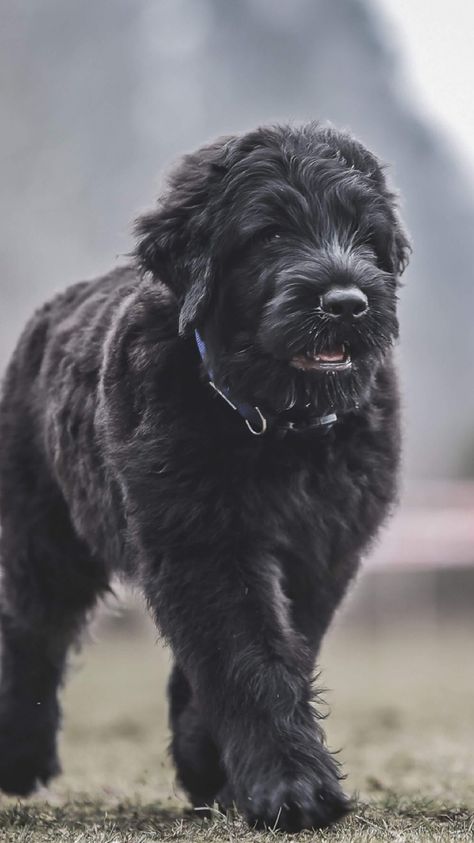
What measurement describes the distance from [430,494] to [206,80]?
296 feet

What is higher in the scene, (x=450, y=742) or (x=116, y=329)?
(x=116, y=329)

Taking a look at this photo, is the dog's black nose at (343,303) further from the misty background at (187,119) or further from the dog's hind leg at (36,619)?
the misty background at (187,119)

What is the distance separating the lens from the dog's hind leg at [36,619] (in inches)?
230

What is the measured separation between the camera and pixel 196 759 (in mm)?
5168

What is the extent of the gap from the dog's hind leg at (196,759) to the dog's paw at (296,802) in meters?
0.90

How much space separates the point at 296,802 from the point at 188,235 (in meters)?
1.90

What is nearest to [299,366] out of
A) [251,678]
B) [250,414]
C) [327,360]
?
[327,360]

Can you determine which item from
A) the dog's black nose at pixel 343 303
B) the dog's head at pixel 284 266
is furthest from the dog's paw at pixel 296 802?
the dog's black nose at pixel 343 303

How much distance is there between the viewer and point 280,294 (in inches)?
178

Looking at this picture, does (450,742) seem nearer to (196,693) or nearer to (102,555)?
(102,555)

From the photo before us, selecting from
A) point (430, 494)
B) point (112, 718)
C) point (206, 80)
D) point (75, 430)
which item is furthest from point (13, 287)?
point (206, 80)

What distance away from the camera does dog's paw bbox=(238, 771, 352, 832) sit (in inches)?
161

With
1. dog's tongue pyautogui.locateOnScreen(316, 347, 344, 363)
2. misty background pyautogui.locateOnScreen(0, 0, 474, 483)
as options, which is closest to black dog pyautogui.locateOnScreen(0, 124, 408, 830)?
dog's tongue pyautogui.locateOnScreen(316, 347, 344, 363)

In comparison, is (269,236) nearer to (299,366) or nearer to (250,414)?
(299,366)
